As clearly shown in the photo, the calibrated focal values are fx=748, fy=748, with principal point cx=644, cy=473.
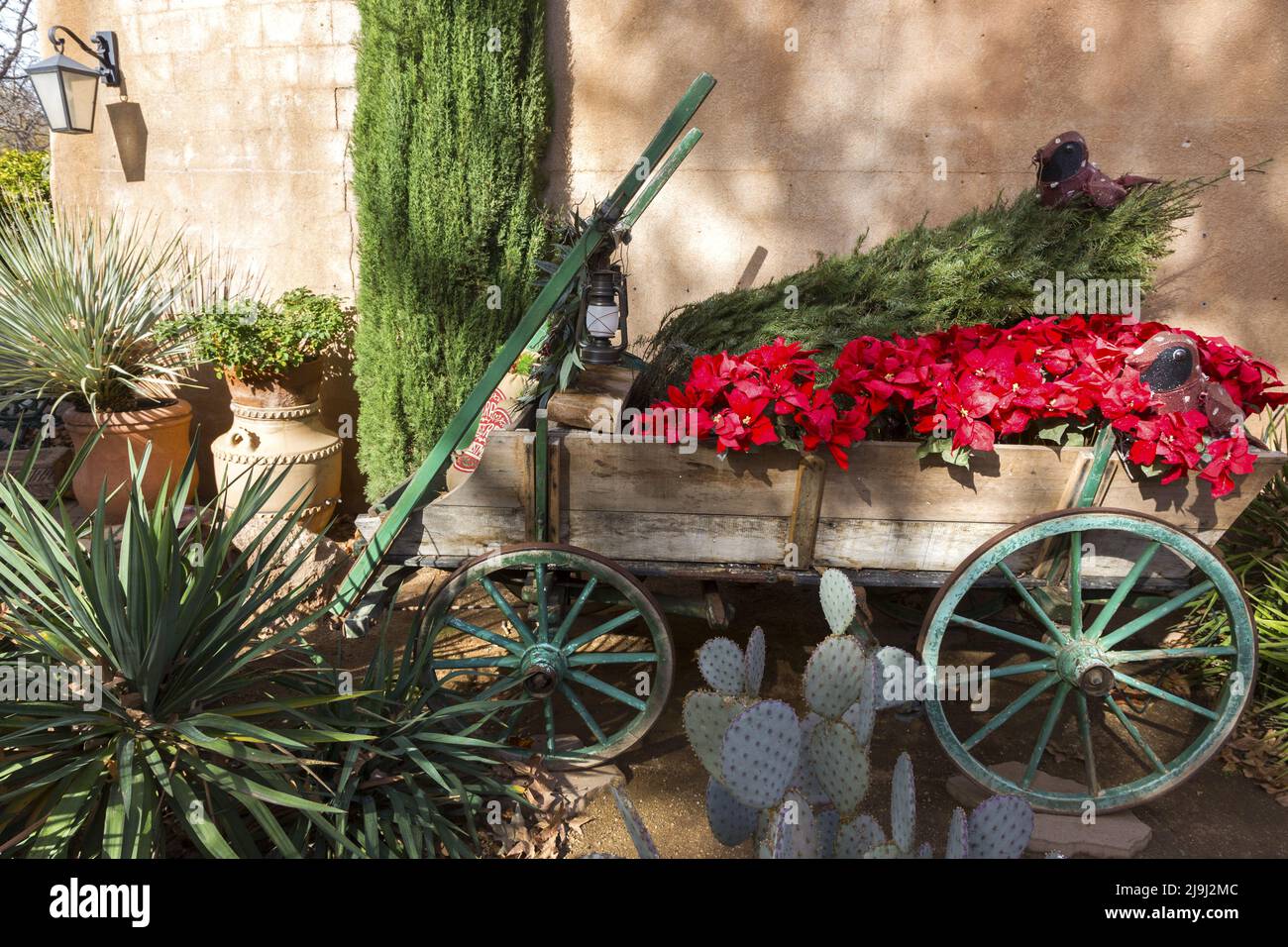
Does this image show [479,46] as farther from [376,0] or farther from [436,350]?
[436,350]

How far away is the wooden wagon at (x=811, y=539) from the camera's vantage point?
84.1 inches

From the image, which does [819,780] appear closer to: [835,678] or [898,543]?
[835,678]

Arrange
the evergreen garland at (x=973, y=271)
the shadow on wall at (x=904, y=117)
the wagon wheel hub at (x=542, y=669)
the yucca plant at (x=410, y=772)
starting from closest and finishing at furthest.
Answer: the yucca plant at (x=410, y=772) < the wagon wheel hub at (x=542, y=669) < the evergreen garland at (x=973, y=271) < the shadow on wall at (x=904, y=117)

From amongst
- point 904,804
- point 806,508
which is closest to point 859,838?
point 904,804

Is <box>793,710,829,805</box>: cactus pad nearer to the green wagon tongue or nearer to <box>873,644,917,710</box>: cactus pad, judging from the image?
<box>873,644,917,710</box>: cactus pad

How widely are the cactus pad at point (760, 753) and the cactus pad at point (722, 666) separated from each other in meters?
0.47

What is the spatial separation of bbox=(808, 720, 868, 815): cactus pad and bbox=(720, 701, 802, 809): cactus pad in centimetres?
7

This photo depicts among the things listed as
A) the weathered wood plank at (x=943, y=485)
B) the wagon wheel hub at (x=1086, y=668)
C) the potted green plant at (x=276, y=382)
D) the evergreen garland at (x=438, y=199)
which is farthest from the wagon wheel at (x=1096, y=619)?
the potted green plant at (x=276, y=382)

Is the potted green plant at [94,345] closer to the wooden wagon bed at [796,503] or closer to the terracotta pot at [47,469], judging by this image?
the terracotta pot at [47,469]

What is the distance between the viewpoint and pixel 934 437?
2084 millimetres

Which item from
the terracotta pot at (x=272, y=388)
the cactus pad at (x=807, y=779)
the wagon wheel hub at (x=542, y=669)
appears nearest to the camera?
the cactus pad at (x=807, y=779)

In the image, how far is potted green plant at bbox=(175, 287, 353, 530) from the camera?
3.90 meters
